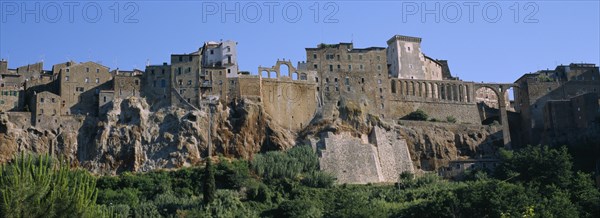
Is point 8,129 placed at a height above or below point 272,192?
above

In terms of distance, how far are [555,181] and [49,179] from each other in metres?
52.3

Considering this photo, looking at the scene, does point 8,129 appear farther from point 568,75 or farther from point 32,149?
point 568,75

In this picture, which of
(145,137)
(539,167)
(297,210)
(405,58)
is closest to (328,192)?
(297,210)

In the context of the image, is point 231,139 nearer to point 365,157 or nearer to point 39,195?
point 365,157

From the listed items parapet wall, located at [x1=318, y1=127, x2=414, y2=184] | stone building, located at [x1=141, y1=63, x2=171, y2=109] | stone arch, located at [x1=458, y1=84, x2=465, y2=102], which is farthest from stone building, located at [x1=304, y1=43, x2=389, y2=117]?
stone building, located at [x1=141, y1=63, x2=171, y2=109]

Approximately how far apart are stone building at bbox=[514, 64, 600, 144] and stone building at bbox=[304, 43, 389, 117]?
15.0 m

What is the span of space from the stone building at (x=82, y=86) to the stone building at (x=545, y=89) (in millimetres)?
41868

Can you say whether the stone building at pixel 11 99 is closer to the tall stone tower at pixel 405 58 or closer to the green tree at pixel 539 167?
the tall stone tower at pixel 405 58

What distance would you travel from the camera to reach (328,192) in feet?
249

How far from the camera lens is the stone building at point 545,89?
3652 inches

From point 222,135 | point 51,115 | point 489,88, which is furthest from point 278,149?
point 489,88

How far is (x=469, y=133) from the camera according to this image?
298 ft

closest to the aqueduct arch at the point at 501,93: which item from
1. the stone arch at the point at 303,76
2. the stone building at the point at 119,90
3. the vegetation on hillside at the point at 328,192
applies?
the vegetation on hillside at the point at 328,192

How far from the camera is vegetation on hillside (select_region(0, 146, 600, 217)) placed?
64312 mm
